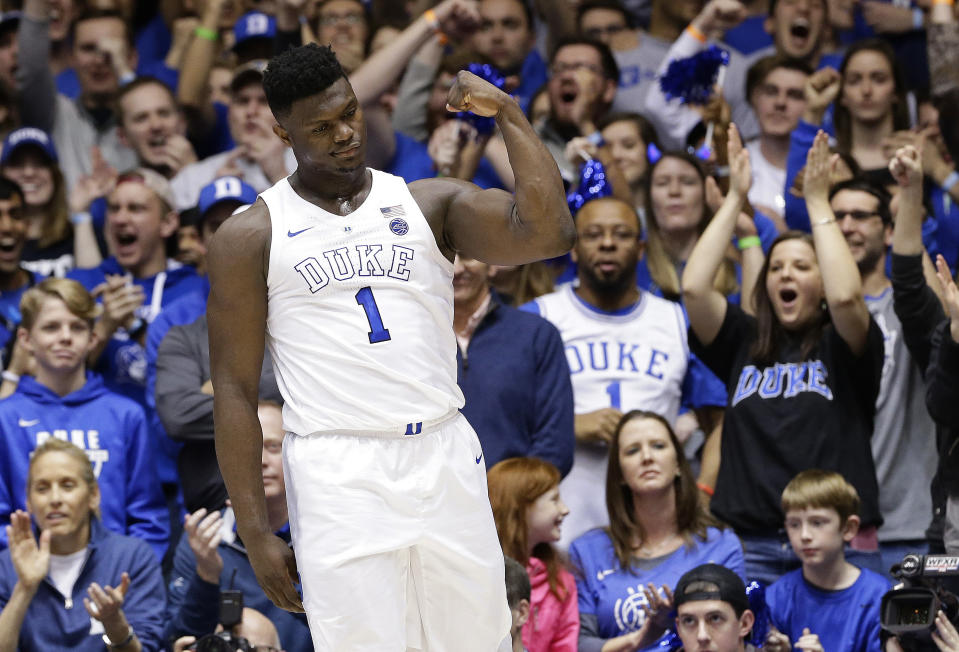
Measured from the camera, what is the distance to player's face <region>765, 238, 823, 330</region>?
259 inches

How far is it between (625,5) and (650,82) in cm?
130

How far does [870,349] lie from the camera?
6.43 m

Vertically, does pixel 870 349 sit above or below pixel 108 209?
below

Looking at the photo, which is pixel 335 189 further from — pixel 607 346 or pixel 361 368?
Result: pixel 607 346

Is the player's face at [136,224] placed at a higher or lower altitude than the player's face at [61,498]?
higher

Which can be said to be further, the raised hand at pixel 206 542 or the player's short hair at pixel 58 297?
the player's short hair at pixel 58 297

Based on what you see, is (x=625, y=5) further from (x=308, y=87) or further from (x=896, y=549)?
(x=308, y=87)

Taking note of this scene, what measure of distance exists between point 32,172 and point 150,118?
79 centimetres

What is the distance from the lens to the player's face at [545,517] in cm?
611

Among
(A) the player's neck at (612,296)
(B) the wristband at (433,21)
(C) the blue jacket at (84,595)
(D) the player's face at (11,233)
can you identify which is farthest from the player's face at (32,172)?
(A) the player's neck at (612,296)

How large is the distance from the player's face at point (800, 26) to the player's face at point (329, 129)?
5.67 meters

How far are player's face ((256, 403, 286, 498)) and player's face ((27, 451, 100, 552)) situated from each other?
2.62 feet

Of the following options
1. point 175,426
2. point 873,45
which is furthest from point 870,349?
point 175,426

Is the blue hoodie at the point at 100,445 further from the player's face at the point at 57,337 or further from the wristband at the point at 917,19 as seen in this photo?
the wristband at the point at 917,19
